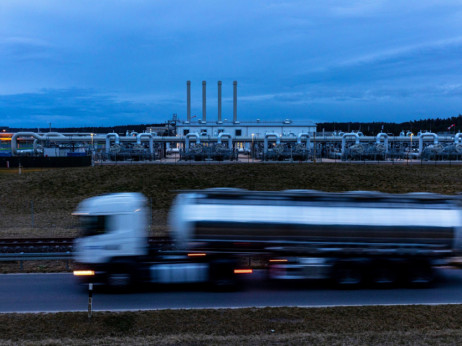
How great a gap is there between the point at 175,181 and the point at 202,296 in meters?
25.7

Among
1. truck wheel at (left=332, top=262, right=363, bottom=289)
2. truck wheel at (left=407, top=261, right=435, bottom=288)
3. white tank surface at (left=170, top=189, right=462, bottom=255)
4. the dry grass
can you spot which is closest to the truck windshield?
white tank surface at (left=170, top=189, right=462, bottom=255)

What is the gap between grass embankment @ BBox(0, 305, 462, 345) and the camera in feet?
28.5

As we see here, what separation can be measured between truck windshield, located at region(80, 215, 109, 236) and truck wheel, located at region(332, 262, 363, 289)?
279 inches

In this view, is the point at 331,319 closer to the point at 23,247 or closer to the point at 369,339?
the point at 369,339

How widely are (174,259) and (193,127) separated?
247 ft

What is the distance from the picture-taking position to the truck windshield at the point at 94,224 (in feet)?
38.2

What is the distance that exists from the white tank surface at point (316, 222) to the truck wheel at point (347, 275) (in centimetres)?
52

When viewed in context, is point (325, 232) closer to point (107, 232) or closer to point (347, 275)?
point (347, 275)

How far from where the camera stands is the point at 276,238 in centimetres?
1224

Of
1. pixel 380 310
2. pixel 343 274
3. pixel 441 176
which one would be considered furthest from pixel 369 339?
pixel 441 176

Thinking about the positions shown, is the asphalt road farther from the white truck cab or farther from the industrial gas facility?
the industrial gas facility

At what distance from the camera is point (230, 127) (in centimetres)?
8638

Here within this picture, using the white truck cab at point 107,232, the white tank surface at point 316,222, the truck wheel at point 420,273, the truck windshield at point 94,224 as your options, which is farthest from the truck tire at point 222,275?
the truck wheel at point 420,273

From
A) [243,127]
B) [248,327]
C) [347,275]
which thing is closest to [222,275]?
[248,327]
